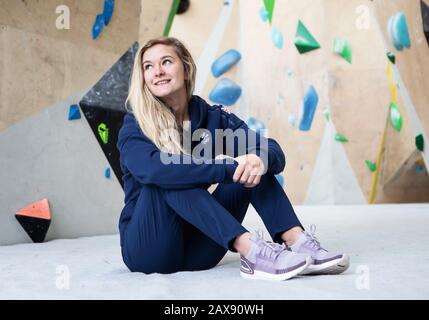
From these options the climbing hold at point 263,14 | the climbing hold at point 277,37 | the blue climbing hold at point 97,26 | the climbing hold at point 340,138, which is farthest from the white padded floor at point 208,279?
the climbing hold at point 263,14

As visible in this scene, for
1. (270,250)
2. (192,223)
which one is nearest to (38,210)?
(192,223)

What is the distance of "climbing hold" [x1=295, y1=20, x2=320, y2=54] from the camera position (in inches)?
220

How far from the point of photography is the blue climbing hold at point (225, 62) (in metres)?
6.54

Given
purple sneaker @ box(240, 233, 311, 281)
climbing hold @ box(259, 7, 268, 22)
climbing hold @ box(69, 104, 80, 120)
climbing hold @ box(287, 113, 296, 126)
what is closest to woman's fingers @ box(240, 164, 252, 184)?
purple sneaker @ box(240, 233, 311, 281)

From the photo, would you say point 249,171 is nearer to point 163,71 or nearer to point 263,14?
point 163,71

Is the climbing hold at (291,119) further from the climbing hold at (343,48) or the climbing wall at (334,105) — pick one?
the climbing hold at (343,48)

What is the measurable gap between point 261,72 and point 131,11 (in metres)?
3.98

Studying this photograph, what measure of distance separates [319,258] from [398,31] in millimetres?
2558

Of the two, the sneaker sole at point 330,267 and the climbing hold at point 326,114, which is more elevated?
the climbing hold at point 326,114

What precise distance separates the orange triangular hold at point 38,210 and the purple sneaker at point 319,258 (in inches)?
51.8

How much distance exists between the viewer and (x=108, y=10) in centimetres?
242

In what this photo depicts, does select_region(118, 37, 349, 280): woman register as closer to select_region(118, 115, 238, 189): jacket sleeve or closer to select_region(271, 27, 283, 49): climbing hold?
select_region(118, 115, 238, 189): jacket sleeve
